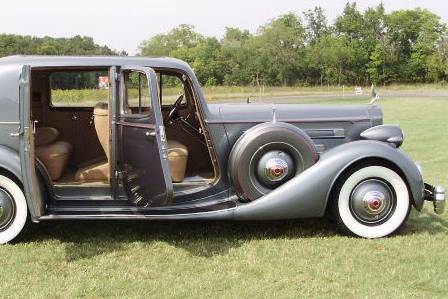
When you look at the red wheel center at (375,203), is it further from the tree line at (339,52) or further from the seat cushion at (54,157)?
the tree line at (339,52)

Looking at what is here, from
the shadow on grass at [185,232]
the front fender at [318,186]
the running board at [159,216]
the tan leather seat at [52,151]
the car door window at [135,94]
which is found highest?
the car door window at [135,94]

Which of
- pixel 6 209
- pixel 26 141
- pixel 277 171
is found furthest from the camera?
pixel 277 171

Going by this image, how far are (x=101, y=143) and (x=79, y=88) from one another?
658 millimetres

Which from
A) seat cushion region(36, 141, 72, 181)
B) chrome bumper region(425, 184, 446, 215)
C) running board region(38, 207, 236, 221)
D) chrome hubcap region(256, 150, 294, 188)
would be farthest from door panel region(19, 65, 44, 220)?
chrome bumper region(425, 184, 446, 215)

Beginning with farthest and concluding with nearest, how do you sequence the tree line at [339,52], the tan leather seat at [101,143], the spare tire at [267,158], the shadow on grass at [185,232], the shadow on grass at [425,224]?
the tree line at [339,52]
the shadow on grass at [425,224]
the tan leather seat at [101,143]
the spare tire at [267,158]
the shadow on grass at [185,232]

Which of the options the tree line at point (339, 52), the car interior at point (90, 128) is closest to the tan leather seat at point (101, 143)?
the car interior at point (90, 128)

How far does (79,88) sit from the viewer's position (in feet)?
19.2

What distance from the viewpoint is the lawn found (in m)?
4.27

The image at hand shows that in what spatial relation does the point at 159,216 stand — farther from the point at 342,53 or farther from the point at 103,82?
the point at 342,53

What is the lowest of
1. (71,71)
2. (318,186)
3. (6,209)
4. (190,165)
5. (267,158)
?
(6,209)

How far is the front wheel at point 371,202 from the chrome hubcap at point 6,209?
123 inches

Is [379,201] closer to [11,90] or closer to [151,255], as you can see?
[151,255]

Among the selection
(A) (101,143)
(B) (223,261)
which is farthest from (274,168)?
(A) (101,143)

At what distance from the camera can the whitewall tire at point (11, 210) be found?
5.28 meters
